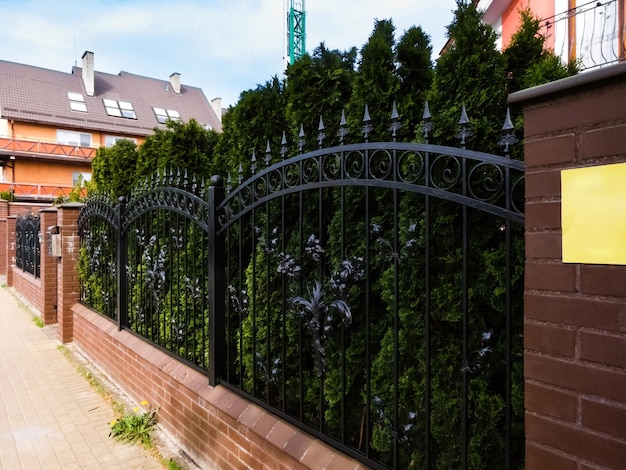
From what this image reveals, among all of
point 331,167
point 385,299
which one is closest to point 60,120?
point 331,167

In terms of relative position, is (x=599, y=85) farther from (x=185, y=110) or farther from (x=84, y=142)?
(x=185, y=110)

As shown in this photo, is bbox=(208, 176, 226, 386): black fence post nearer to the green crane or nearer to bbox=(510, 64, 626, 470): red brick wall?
bbox=(510, 64, 626, 470): red brick wall

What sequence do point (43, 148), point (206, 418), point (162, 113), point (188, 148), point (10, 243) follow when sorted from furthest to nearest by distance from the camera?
point (162, 113)
point (43, 148)
point (10, 243)
point (188, 148)
point (206, 418)

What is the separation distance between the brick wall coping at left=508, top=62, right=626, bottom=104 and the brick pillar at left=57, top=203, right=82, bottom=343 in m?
6.54

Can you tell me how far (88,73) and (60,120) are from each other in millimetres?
4748

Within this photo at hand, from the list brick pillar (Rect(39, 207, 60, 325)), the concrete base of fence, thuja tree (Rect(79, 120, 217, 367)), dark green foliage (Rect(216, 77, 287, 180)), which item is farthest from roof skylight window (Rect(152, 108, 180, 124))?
dark green foliage (Rect(216, 77, 287, 180))

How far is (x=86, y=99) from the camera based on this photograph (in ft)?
93.9

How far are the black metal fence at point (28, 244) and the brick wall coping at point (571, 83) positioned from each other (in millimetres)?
9365

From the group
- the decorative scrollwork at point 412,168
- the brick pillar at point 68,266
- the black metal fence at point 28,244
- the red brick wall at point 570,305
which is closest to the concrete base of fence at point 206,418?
the red brick wall at point 570,305

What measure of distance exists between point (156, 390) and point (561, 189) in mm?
3710

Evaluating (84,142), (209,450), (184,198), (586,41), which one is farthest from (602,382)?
(84,142)

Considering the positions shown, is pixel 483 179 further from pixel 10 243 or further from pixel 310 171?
pixel 10 243

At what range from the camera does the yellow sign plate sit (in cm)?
117

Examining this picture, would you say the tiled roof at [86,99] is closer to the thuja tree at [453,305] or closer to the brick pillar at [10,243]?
the brick pillar at [10,243]
